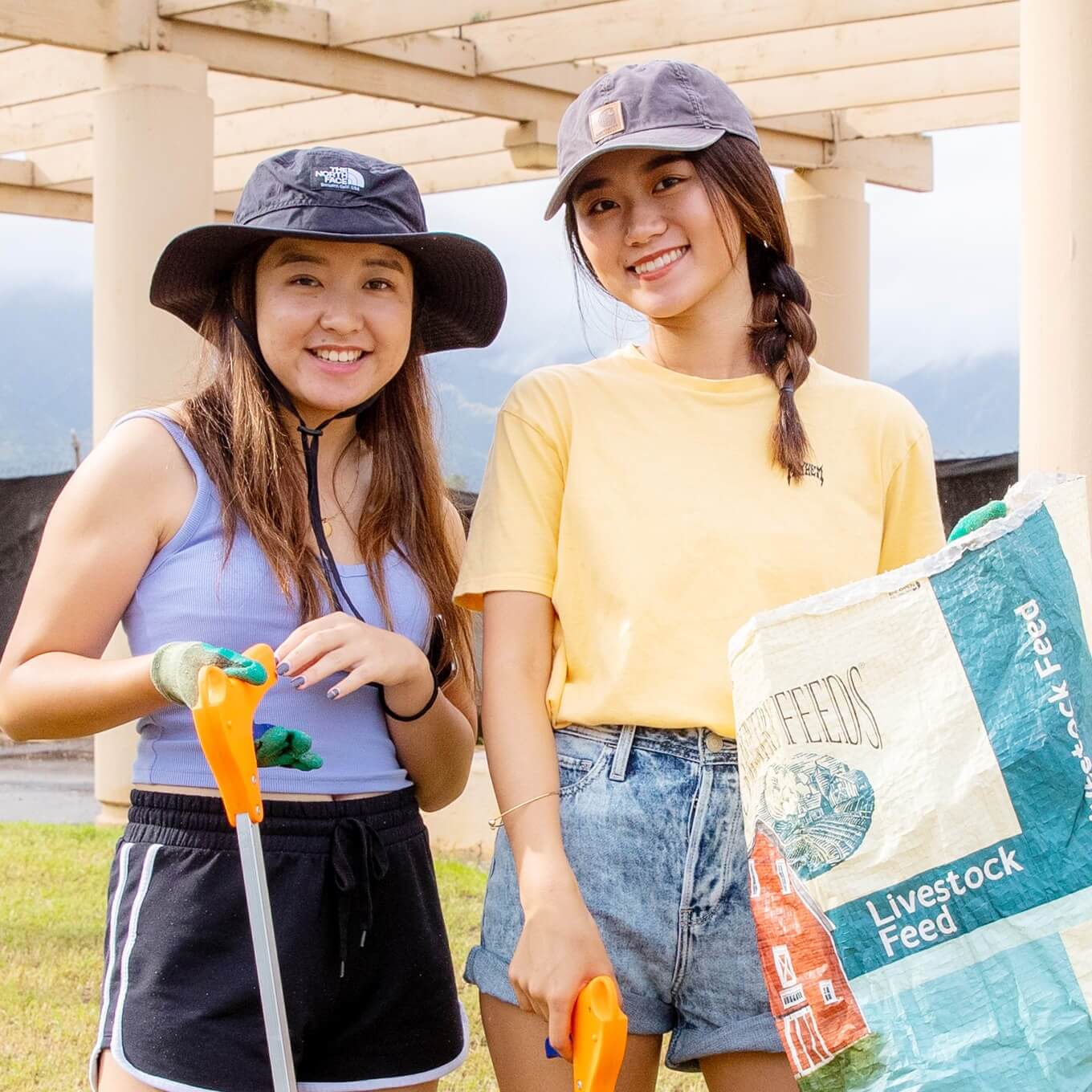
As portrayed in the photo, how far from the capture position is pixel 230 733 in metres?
1.68

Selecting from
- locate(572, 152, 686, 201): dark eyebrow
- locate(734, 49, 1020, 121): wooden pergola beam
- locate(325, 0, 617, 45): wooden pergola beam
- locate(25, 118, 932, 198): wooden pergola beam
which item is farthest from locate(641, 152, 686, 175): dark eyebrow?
locate(25, 118, 932, 198): wooden pergola beam

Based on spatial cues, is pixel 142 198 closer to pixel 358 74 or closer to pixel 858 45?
pixel 358 74

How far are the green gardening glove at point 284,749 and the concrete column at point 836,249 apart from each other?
730 centimetres

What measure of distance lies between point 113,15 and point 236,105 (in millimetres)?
2032

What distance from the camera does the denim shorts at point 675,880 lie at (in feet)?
6.04

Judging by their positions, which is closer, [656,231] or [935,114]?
[656,231]

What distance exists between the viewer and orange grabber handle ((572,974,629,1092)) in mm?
1554

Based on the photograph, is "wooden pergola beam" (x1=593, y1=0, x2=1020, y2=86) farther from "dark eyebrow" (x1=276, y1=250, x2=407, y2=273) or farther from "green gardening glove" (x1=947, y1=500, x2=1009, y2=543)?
"green gardening glove" (x1=947, y1=500, x2=1009, y2=543)

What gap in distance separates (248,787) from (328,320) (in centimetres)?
70

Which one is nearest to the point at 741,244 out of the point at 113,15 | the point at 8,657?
the point at 8,657

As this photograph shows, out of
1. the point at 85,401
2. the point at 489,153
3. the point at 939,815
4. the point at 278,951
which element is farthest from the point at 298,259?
the point at 85,401

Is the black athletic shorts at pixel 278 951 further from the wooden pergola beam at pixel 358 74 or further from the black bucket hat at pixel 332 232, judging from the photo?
the wooden pergola beam at pixel 358 74

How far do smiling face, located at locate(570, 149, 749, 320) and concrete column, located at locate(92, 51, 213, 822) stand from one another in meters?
4.53

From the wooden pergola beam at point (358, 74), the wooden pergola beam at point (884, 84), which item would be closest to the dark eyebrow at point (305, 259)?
the wooden pergola beam at point (358, 74)
